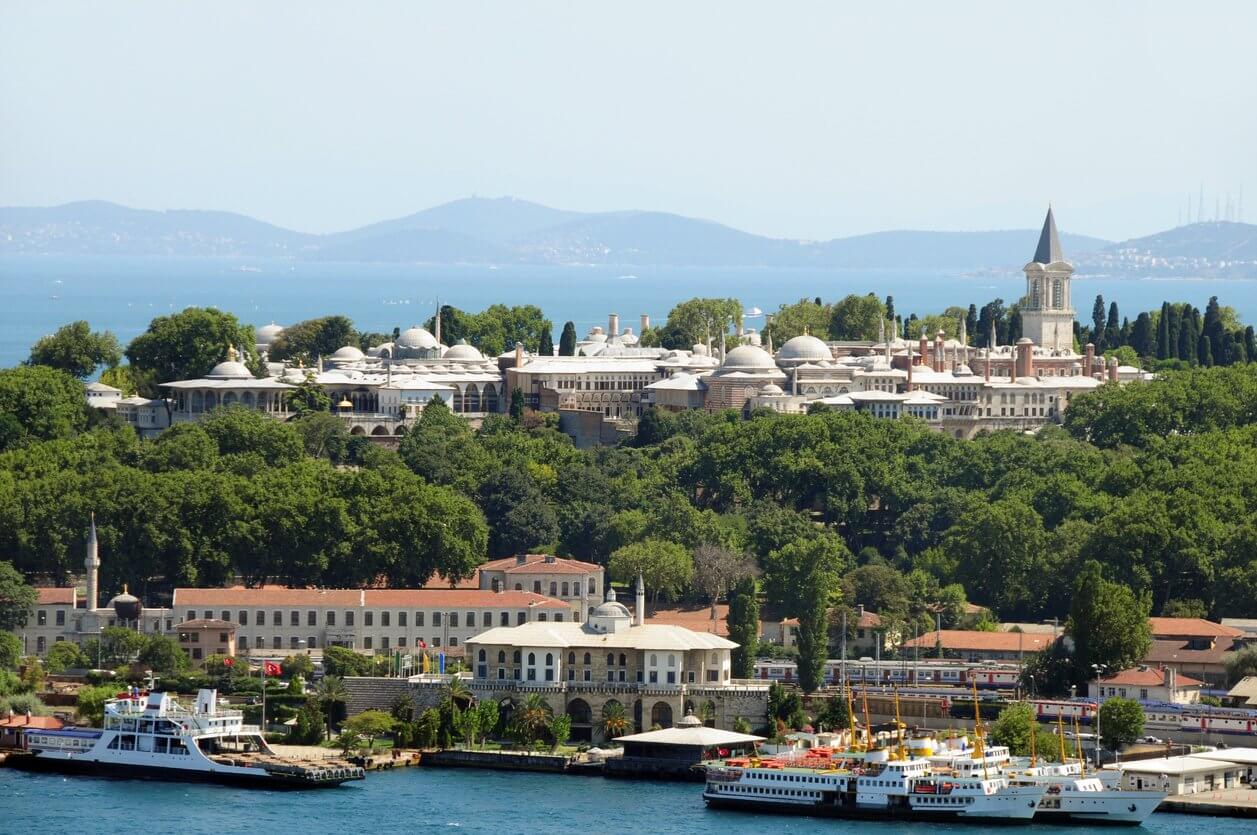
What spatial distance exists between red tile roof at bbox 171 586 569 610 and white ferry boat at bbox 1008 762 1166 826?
53.1ft

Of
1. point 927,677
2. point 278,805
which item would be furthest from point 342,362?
point 278,805

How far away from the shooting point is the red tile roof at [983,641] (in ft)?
231

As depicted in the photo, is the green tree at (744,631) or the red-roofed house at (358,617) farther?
the red-roofed house at (358,617)

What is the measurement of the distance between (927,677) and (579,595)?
9335mm

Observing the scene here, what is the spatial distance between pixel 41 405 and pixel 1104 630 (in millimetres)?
36664

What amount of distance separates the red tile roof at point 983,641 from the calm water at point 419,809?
12.7 metres

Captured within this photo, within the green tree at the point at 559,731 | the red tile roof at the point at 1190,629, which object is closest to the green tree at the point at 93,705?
the green tree at the point at 559,731

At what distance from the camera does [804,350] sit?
104 m

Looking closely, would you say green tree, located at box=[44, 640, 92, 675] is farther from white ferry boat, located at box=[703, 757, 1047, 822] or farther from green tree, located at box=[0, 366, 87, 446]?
green tree, located at box=[0, 366, 87, 446]

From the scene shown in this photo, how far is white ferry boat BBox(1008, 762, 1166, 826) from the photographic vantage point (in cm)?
5653

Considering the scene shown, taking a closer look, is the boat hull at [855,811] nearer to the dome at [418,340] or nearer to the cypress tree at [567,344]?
the dome at [418,340]

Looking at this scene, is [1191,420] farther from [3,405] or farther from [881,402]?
[3,405]

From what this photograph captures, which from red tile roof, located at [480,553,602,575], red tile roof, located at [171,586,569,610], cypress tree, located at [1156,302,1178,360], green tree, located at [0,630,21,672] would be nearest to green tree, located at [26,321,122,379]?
red tile roof, located at [480,553,602,575]

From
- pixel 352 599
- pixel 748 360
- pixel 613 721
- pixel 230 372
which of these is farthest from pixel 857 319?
pixel 613 721
